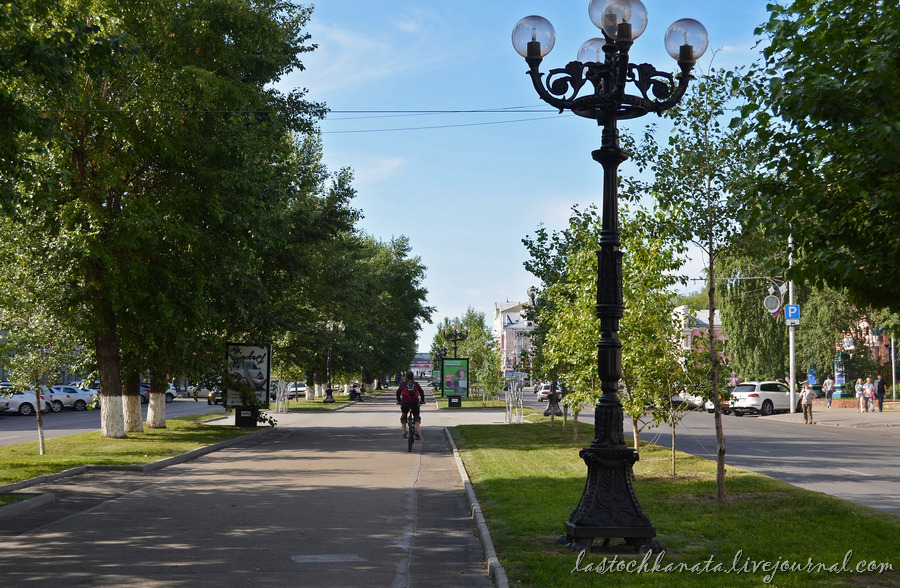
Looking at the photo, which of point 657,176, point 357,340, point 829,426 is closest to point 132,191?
point 657,176

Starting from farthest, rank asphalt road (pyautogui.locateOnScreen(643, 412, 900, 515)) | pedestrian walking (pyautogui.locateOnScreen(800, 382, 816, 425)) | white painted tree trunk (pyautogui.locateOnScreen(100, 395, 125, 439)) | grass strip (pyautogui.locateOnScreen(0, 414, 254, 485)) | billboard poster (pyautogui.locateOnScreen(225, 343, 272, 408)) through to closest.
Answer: pedestrian walking (pyautogui.locateOnScreen(800, 382, 816, 425)) → billboard poster (pyautogui.locateOnScreen(225, 343, 272, 408)) → white painted tree trunk (pyautogui.locateOnScreen(100, 395, 125, 439)) → grass strip (pyautogui.locateOnScreen(0, 414, 254, 485)) → asphalt road (pyautogui.locateOnScreen(643, 412, 900, 515))

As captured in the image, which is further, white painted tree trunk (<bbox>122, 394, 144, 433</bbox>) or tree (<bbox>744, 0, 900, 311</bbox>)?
white painted tree trunk (<bbox>122, 394, 144, 433</bbox>)

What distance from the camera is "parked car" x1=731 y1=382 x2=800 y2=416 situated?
42.2 m

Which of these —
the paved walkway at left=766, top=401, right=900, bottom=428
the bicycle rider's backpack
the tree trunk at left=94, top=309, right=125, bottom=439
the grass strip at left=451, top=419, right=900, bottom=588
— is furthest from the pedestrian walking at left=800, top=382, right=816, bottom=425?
the tree trunk at left=94, top=309, right=125, bottom=439

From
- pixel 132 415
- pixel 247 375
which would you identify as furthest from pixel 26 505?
pixel 247 375

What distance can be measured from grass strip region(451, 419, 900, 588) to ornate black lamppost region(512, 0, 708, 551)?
0.37 m

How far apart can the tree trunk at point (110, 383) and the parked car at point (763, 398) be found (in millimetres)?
29364

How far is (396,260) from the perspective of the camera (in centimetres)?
7694

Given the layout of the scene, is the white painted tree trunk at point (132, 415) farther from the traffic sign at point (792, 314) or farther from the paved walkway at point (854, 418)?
the traffic sign at point (792, 314)

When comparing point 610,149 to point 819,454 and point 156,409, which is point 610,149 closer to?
point 819,454

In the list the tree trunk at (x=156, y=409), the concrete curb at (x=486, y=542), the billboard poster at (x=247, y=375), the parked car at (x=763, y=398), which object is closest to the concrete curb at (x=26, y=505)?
the concrete curb at (x=486, y=542)

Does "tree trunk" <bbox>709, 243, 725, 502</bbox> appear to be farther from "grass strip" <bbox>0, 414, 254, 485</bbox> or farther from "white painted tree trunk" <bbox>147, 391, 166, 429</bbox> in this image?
"white painted tree trunk" <bbox>147, 391, 166, 429</bbox>

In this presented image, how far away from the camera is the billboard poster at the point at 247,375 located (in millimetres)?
28094

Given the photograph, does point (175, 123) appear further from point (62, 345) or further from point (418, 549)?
point (418, 549)
